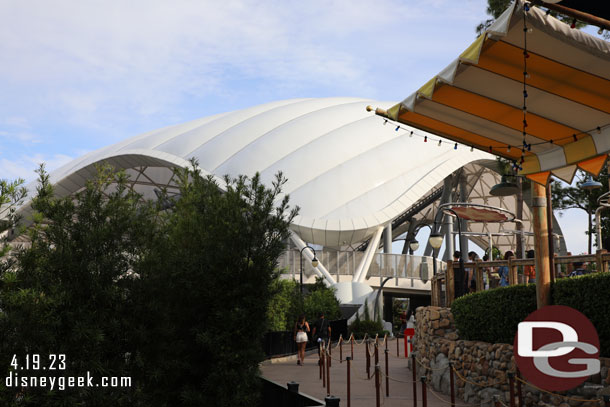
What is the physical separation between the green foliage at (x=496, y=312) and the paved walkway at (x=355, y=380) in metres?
1.47

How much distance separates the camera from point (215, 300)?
9430 millimetres

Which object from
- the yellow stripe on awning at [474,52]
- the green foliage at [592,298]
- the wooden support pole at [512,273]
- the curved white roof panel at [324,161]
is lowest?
the green foliage at [592,298]

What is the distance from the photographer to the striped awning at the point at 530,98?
7.09 meters

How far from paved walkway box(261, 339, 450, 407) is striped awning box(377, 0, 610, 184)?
4.69m

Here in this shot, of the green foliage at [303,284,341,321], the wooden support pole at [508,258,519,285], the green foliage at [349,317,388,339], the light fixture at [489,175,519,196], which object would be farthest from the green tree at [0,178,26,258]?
the green foliage at [349,317,388,339]

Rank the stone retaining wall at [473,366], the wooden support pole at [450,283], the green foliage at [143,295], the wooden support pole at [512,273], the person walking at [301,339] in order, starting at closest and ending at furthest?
the green foliage at [143,295], the stone retaining wall at [473,366], the wooden support pole at [512,273], the wooden support pole at [450,283], the person walking at [301,339]

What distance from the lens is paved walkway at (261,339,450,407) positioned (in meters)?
12.2

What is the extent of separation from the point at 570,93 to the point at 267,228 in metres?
4.88

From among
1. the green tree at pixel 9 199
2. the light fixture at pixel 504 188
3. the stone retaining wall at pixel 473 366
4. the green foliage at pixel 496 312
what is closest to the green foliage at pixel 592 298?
the stone retaining wall at pixel 473 366

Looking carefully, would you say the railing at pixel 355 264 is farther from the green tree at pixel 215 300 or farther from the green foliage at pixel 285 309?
the green tree at pixel 215 300

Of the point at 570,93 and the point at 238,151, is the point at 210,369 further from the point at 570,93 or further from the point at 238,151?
the point at 238,151

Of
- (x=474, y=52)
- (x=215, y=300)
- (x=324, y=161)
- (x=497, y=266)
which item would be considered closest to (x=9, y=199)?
(x=215, y=300)

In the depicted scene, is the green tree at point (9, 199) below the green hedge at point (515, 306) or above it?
above

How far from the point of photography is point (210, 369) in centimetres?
934
